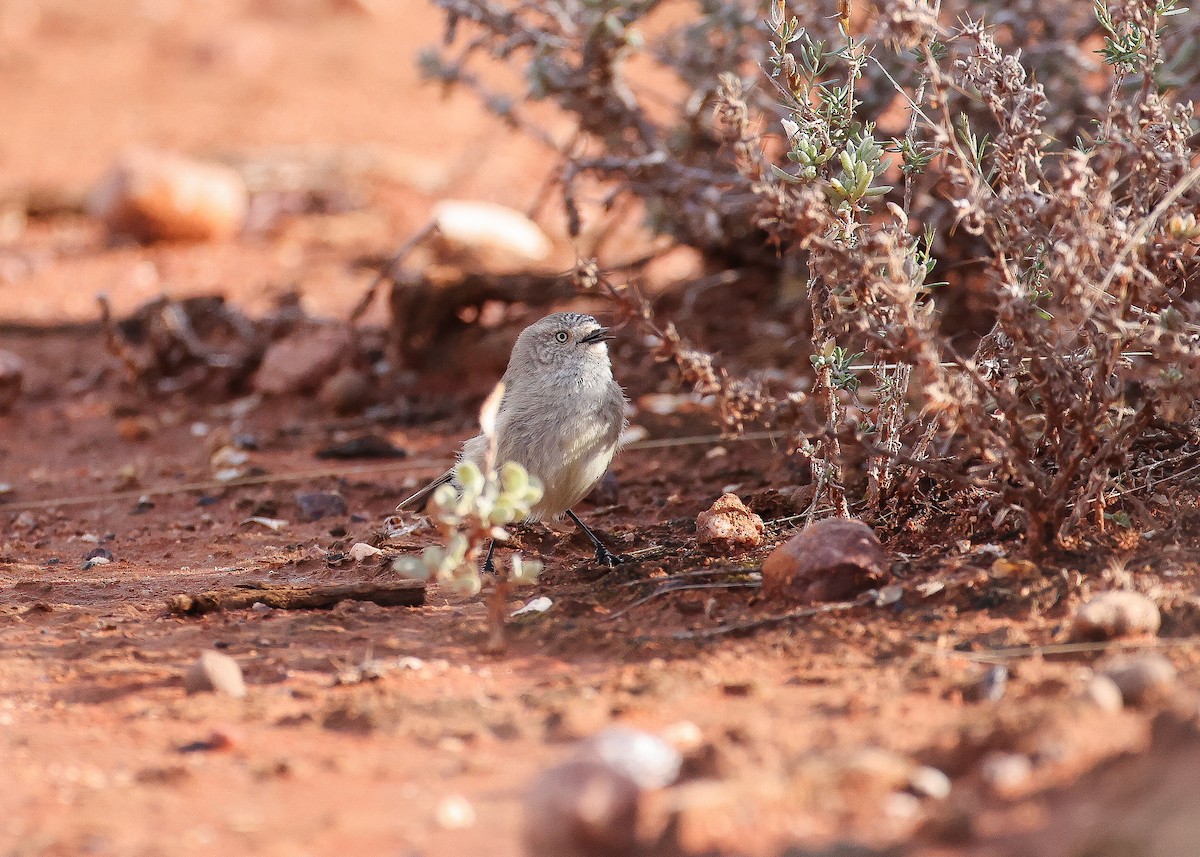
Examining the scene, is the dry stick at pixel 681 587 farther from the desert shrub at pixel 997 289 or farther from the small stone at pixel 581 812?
the small stone at pixel 581 812

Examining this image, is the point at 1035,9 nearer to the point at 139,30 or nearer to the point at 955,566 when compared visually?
the point at 955,566

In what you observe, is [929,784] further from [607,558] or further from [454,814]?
[607,558]

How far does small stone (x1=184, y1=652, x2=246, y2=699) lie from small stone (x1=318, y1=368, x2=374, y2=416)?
3571 millimetres

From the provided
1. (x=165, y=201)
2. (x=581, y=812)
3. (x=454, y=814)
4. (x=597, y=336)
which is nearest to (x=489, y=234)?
(x=165, y=201)

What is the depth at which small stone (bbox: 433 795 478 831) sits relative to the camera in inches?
106

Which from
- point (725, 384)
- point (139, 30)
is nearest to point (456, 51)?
point (139, 30)

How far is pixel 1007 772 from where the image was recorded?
104 inches

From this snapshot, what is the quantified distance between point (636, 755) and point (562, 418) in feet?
7.61

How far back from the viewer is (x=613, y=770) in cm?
250

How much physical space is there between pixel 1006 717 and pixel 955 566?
1077 millimetres

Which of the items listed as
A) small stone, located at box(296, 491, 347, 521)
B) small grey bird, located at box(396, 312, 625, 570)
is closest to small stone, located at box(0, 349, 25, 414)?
small stone, located at box(296, 491, 347, 521)

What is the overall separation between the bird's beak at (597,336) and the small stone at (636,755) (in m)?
2.53

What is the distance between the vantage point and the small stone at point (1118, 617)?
3.31 metres

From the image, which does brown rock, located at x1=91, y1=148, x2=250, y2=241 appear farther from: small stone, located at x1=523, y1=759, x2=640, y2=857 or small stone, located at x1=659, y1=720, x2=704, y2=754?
small stone, located at x1=523, y1=759, x2=640, y2=857
